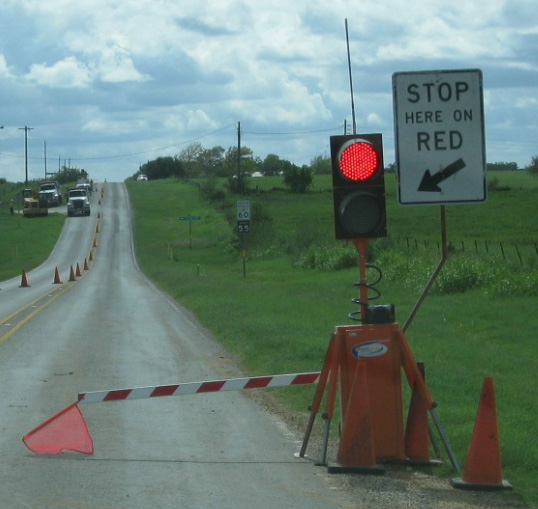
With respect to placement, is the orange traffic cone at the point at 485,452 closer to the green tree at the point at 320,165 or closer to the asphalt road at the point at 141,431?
the asphalt road at the point at 141,431

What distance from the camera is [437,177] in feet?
27.4

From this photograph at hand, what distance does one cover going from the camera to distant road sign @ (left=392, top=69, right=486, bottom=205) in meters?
8.34

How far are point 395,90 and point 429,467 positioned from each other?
3301 mm

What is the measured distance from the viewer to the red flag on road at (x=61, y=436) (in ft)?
28.7

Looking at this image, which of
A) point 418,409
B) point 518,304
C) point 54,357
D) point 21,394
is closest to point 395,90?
point 418,409

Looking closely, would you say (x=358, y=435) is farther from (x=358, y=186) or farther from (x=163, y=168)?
(x=163, y=168)

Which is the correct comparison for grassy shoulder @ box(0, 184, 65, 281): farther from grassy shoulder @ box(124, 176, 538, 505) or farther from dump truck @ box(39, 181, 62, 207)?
grassy shoulder @ box(124, 176, 538, 505)

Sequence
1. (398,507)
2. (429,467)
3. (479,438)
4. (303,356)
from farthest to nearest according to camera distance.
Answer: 1. (303,356)
2. (429,467)
3. (479,438)
4. (398,507)

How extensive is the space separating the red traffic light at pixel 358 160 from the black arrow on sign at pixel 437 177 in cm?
49

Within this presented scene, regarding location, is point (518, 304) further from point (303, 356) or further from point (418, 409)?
point (418, 409)

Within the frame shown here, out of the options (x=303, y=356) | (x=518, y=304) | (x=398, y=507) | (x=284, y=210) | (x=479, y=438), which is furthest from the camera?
(x=284, y=210)

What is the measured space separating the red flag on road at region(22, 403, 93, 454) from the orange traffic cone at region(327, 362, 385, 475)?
7.92ft

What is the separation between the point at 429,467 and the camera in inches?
323

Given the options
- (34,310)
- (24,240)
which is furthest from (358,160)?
(24,240)
